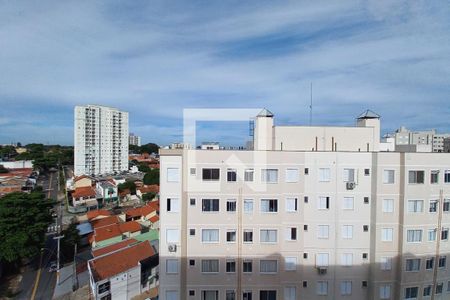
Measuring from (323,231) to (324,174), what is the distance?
2096mm

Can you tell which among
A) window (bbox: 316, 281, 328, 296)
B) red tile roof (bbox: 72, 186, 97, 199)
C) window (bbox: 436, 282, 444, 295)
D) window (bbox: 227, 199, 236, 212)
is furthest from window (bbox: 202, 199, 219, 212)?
red tile roof (bbox: 72, 186, 97, 199)

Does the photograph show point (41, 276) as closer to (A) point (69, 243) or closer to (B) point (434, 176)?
(A) point (69, 243)

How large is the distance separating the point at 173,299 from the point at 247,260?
3.06m

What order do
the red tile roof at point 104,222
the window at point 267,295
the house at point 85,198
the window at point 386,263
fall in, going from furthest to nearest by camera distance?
the house at point 85,198
the red tile roof at point 104,222
the window at point 386,263
the window at point 267,295

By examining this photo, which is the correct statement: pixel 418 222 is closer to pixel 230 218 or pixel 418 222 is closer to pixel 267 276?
pixel 267 276

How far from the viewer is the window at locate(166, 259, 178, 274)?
9422 mm

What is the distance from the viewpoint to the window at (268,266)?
9.46m

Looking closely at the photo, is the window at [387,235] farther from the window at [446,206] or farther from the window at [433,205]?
the window at [446,206]

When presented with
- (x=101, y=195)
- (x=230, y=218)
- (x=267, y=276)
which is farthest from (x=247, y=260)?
(x=101, y=195)

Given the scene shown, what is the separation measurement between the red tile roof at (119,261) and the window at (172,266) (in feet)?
25.8

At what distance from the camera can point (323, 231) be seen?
9578 mm

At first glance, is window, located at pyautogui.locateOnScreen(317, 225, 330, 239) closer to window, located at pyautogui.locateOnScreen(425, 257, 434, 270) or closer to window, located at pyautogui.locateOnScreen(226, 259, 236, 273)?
A: window, located at pyautogui.locateOnScreen(226, 259, 236, 273)

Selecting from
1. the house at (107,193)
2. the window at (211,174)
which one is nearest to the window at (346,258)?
the window at (211,174)

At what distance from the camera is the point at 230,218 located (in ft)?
30.7
